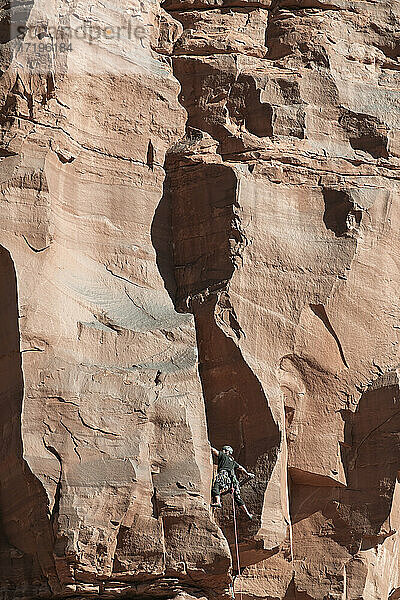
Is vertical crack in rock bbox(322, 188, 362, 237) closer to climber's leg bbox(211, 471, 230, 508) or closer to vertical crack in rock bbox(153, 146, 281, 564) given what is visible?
vertical crack in rock bbox(153, 146, 281, 564)

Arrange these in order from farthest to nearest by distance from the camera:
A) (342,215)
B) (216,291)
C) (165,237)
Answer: (165,237) < (342,215) < (216,291)

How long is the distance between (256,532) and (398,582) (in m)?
2.70

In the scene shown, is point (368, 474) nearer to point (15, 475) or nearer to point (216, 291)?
point (216, 291)

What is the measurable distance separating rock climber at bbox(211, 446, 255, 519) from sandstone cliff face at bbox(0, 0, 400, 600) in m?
0.24

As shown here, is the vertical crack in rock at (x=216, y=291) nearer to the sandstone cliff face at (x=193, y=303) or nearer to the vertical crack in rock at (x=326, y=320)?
the sandstone cliff face at (x=193, y=303)

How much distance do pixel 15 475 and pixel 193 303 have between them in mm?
2997

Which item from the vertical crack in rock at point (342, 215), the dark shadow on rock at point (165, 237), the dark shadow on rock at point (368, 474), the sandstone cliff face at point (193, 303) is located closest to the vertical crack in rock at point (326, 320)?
the sandstone cliff face at point (193, 303)

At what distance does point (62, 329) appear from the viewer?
15914 millimetres

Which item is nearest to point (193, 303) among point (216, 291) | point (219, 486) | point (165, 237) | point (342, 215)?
point (216, 291)

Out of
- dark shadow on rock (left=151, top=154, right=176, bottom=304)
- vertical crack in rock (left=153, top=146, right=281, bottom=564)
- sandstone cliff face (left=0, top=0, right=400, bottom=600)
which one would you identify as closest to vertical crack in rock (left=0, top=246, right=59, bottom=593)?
sandstone cliff face (left=0, top=0, right=400, bottom=600)

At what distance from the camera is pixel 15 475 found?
15477 millimetres

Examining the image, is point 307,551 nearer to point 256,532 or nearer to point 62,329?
point 256,532

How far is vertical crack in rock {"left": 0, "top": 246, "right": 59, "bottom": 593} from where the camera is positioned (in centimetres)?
1535

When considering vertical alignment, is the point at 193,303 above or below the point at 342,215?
below
